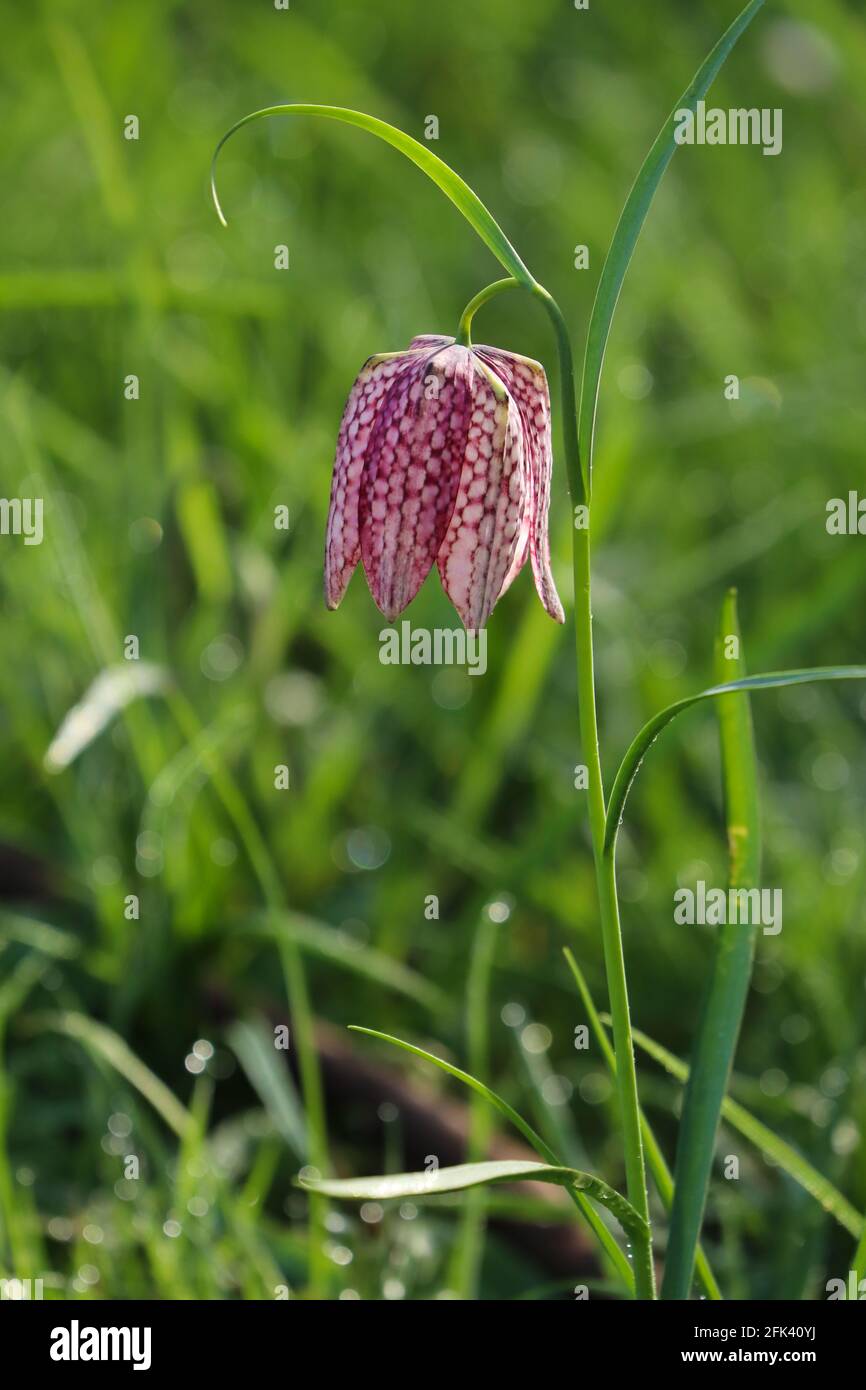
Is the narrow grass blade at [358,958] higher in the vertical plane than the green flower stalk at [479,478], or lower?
lower

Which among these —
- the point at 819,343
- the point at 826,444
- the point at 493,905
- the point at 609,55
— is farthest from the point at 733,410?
the point at 609,55

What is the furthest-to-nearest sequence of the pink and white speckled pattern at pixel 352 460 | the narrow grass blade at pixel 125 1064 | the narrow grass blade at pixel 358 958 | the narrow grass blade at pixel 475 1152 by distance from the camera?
the narrow grass blade at pixel 358 958, the narrow grass blade at pixel 125 1064, the narrow grass blade at pixel 475 1152, the pink and white speckled pattern at pixel 352 460

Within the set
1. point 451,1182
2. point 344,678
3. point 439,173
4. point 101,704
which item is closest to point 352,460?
point 439,173

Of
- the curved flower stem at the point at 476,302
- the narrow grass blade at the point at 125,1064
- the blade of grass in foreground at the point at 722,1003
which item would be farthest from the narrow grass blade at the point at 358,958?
the curved flower stem at the point at 476,302

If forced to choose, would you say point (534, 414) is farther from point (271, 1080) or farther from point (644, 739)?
point (271, 1080)

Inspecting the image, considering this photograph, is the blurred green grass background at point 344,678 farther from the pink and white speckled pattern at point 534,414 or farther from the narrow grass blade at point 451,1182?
the pink and white speckled pattern at point 534,414

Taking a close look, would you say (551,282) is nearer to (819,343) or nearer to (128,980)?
(819,343)
